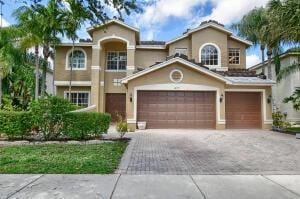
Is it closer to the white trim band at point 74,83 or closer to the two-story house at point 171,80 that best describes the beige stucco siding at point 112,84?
the two-story house at point 171,80

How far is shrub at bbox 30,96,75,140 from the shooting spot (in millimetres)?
13117

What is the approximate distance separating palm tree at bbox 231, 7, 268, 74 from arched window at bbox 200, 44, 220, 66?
12.4 feet

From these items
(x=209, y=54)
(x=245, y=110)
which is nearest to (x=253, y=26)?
(x=209, y=54)

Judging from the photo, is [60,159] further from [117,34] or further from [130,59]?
[117,34]

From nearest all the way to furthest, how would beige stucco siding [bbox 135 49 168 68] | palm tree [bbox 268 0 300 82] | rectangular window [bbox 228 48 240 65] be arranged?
palm tree [bbox 268 0 300 82], rectangular window [bbox 228 48 240 65], beige stucco siding [bbox 135 49 168 68]

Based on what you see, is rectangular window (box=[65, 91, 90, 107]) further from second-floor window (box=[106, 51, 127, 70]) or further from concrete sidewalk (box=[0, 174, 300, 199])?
concrete sidewalk (box=[0, 174, 300, 199])

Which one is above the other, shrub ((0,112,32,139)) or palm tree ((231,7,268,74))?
palm tree ((231,7,268,74))

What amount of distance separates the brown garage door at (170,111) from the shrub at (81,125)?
6.00 m

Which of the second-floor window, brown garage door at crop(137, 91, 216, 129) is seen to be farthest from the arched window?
the second-floor window

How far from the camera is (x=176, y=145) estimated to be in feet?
40.6

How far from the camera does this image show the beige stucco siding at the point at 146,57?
81.5 feet

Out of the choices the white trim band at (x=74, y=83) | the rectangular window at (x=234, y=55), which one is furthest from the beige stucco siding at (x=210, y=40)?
the white trim band at (x=74, y=83)

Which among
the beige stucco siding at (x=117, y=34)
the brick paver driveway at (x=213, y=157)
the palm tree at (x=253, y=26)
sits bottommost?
the brick paver driveway at (x=213, y=157)

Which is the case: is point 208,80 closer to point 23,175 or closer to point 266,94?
point 266,94
